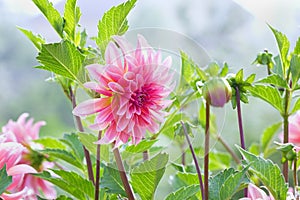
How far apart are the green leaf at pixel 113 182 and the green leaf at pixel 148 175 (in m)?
0.02

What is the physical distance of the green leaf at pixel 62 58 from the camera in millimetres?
418

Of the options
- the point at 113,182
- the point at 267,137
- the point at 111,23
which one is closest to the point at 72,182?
the point at 113,182

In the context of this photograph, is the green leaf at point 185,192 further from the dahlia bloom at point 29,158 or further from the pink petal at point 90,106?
the dahlia bloom at point 29,158

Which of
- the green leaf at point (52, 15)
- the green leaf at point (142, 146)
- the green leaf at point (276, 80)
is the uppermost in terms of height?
the green leaf at point (52, 15)

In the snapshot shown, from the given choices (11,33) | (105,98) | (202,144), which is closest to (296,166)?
(202,144)

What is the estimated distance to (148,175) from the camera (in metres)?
0.44

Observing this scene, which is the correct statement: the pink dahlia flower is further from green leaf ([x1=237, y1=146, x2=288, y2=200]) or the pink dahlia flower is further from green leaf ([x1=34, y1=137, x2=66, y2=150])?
green leaf ([x1=34, y1=137, x2=66, y2=150])

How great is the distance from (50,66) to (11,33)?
3.15 m

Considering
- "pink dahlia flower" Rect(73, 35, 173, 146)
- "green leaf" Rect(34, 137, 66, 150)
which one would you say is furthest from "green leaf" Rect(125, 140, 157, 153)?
"green leaf" Rect(34, 137, 66, 150)

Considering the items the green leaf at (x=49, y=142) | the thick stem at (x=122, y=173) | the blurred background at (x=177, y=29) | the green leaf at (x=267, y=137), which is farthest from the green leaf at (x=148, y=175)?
the blurred background at (x=177, y=29)

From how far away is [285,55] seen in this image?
52 cm

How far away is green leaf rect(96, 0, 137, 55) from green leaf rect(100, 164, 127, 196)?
0.10 metres

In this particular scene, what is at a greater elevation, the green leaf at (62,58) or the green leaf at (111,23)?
the green leaf at (111,23)

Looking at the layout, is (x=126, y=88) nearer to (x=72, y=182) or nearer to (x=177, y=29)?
(x=72, y=182)
